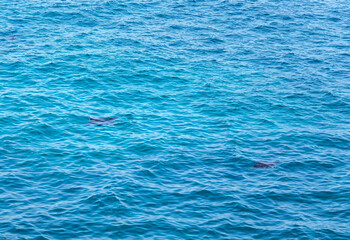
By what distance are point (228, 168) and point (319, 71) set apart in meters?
22.8

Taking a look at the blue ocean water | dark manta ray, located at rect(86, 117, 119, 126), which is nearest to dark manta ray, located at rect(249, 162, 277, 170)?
the blue ocean water

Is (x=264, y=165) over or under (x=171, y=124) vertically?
under

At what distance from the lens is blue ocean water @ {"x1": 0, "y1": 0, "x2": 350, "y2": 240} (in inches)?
1113

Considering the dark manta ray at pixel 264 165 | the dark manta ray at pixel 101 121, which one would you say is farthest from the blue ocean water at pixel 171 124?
the dark manta ray at pixel 101 121

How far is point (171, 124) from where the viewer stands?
39.9 m

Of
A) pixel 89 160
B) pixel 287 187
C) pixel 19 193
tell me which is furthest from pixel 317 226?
pixel 19 193

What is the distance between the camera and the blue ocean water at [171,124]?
2827 cm

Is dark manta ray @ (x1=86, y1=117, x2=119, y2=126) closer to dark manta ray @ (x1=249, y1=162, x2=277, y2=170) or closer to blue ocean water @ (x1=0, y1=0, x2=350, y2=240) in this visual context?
blue ocean water @ (x1=0, y1=0, x2=350, y2=240)

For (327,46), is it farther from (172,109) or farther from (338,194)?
(338,194)

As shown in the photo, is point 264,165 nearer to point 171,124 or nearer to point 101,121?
point 171,124

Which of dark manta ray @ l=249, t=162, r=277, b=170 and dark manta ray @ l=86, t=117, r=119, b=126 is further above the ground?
dark manta ray @ l=86, t=117, r=119, b=126

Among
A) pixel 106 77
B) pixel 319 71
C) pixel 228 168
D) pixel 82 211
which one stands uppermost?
pixel 319 71

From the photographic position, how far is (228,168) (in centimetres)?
3375

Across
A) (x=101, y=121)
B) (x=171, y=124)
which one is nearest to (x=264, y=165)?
(x=171, y=124)
